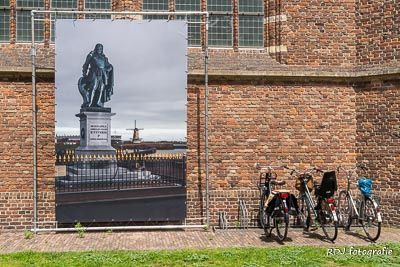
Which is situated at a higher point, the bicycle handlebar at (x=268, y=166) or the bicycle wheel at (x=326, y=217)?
the bicycle handlebar at (x=268, y=166)

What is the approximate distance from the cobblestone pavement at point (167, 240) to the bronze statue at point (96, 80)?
2.82 metres

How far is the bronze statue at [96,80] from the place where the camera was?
31.8 feet

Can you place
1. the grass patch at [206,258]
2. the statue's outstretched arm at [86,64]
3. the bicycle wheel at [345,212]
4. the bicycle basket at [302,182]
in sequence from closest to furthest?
the grass patch at [206,258] < the bicycle basket at [302,182] < the bicycle wheel at [345,212] < the statue's outstretched arm at [86,64]

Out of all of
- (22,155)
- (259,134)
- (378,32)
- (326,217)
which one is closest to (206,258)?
(326,217)

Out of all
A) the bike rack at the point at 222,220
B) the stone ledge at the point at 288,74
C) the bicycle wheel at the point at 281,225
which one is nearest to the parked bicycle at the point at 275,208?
the bicycle wheel at the point at 281,225

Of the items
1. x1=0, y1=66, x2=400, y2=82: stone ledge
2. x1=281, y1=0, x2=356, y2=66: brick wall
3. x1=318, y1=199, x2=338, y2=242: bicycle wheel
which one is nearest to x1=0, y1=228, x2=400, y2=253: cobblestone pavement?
x1=318, y1=199, x2=338, y2=242: bicycle wheel

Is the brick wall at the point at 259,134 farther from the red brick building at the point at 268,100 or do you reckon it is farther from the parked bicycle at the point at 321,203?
the parked bicycle at the point at 321,203

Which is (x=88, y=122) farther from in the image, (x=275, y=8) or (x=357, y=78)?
(x=357, y=78)

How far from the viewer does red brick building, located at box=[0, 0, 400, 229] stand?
10.0 meters

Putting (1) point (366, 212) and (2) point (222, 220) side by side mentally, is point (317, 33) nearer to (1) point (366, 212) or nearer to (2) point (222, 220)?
(1) point (366, 212)

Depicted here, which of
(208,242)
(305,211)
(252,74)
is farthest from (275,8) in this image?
(208,242)

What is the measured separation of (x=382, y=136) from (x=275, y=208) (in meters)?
3.50

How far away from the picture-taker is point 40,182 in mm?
10031

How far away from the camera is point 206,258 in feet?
24.5
